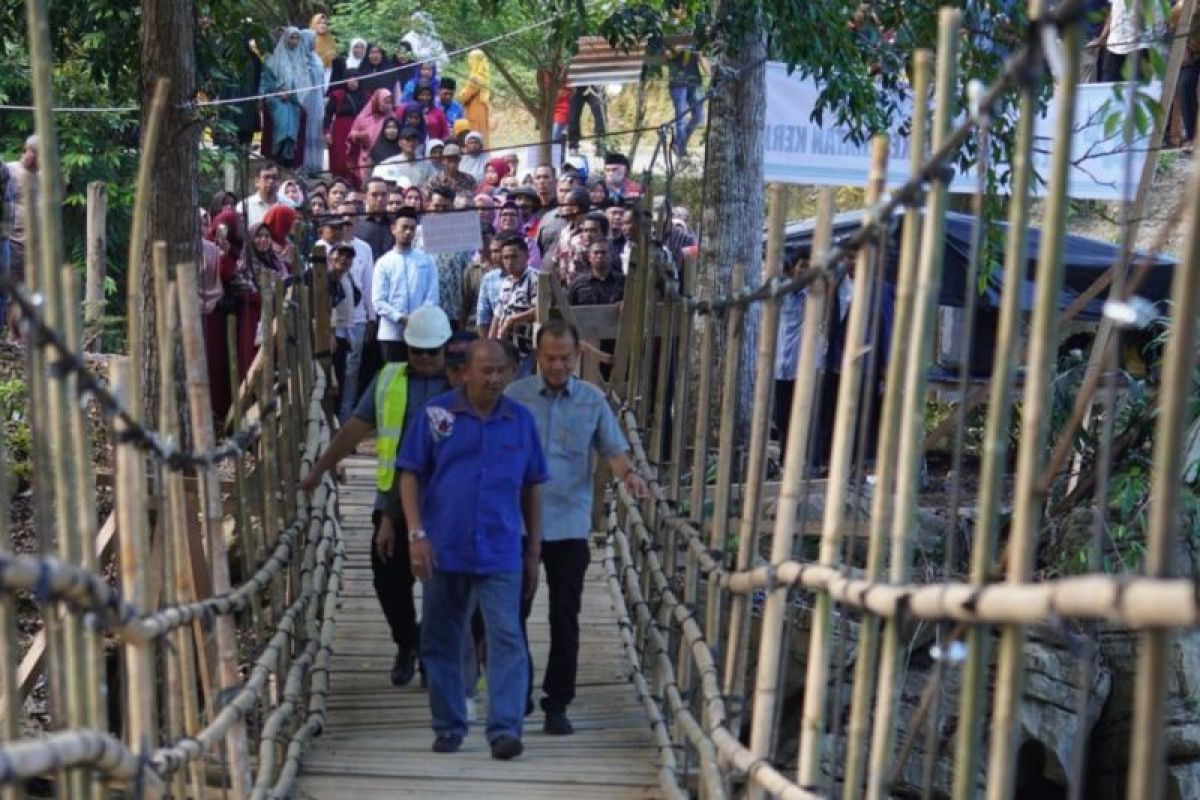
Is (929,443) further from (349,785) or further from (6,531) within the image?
(6,531)

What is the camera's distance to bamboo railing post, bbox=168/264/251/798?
3.74 metres

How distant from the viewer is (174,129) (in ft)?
22.5

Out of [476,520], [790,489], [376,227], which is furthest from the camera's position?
[376,227]

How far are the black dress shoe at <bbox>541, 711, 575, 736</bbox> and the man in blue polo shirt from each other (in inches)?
15.3

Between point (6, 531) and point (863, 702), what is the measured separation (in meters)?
1.28

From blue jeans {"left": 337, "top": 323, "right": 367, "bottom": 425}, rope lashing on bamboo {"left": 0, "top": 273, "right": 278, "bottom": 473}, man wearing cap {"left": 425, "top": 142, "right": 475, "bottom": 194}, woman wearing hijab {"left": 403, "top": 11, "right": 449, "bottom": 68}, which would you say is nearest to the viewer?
rope lashing on bamboo {"left": 0, "top": 273, "right": 278, "bottom": 473}

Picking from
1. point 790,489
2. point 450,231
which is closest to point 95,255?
point 450,231

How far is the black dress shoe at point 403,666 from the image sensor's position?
6137mm

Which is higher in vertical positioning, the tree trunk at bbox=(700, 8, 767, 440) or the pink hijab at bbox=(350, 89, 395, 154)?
the pink hijab at bbox=(350, 89, 395, 154)

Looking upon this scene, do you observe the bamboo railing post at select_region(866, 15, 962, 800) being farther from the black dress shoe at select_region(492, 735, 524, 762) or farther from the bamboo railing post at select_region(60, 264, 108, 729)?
the black dress shoe at select_region(492, 735, 524, 762)

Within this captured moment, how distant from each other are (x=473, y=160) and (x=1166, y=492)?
41.0ft

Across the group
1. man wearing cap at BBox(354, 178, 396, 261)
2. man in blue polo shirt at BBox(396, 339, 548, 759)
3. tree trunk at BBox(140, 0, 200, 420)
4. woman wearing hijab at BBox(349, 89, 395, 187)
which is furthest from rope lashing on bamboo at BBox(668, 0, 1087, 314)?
woman wearing hijab at BBox(349, 89, 395, 187)

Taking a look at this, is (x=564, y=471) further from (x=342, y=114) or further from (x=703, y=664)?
(x=342, y=114)

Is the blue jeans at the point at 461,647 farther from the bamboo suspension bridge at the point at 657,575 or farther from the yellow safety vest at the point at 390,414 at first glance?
the yellow safety vest at the point at 390,414
